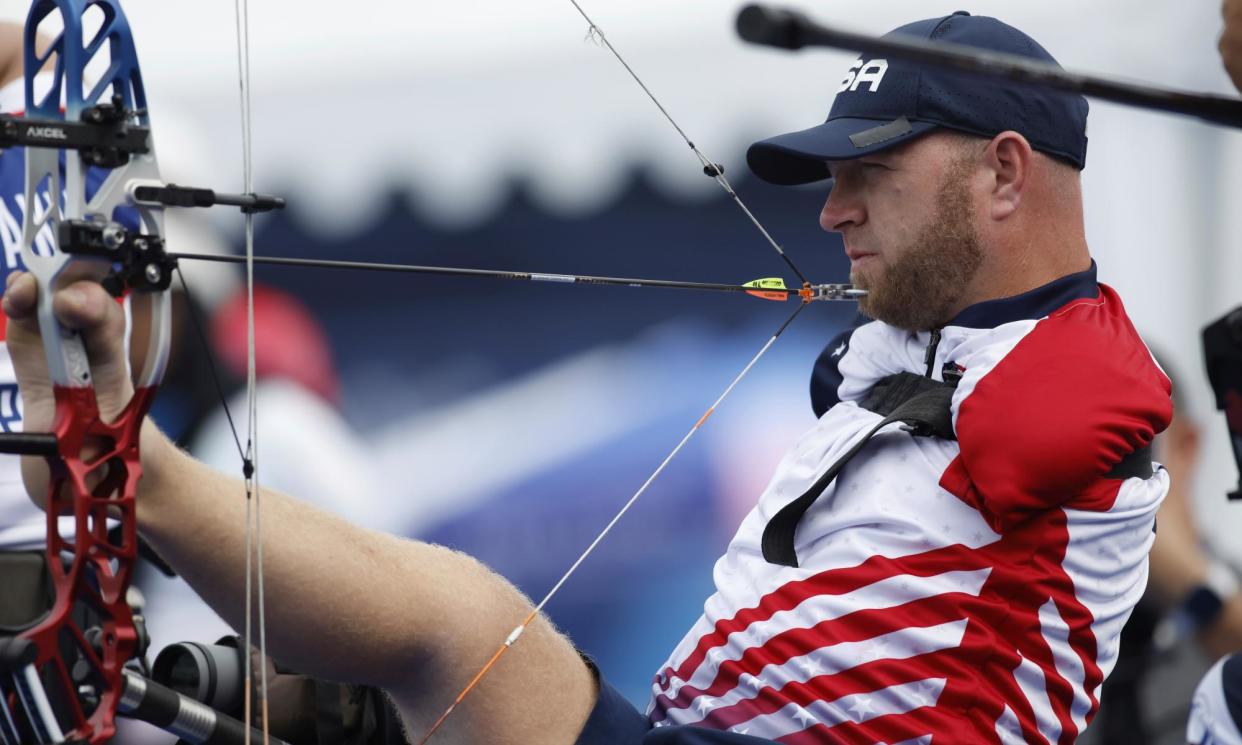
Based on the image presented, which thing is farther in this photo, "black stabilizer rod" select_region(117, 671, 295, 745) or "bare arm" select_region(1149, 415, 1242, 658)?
"bare arm" select_region(1149, 415, 1242, 658)

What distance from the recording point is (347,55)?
2904 mm

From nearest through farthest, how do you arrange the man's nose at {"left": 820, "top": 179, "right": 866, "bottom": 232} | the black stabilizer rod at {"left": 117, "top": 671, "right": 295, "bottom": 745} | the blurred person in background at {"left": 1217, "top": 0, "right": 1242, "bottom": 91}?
the black stabilizer rod at {"left": 117, "top": 671, "right": 295, "bottom": 745}, the blurred person in background at {"left": 1217, "top": 0, "right": 1242, "bottom": 91}, the man's nose at {"left": 820, "top": 179, "right": 866, "bottom": 232}

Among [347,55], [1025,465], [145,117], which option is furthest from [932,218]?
[347,55]

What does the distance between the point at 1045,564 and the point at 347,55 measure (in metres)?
2.01

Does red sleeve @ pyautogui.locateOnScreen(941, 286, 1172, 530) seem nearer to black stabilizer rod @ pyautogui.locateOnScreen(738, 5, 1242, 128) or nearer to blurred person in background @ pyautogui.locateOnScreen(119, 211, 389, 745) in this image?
black stabilizer rod @ pyautogui.locateOnScreen(738, 5, 1242, 128)

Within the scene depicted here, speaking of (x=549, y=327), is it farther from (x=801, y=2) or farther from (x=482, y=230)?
(x=801, y=2)

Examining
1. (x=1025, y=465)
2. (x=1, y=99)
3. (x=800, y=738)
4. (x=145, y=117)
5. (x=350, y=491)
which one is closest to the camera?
(x=145, y=117)

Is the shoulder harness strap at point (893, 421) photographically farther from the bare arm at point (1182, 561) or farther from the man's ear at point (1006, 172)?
the bare arm at point (1182, 561)

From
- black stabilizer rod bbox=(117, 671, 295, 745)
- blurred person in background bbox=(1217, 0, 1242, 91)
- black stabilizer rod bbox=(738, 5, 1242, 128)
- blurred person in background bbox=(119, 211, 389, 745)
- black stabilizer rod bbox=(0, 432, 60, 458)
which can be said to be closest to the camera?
black stabilizer rod bbox=(738, 5, 1242, 128)

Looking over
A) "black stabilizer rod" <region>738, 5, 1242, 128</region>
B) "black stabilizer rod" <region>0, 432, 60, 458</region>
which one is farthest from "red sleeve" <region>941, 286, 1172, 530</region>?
"black stabilizer rod" <region>0, 432, 60, 458</region>

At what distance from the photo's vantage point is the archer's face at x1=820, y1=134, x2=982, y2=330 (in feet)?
4.77

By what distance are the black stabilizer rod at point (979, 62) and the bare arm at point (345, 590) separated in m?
0.54

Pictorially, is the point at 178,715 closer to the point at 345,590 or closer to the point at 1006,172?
the point at 345,590

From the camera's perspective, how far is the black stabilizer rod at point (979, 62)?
0.81 meters
